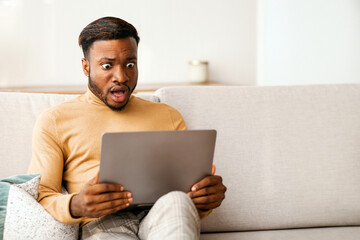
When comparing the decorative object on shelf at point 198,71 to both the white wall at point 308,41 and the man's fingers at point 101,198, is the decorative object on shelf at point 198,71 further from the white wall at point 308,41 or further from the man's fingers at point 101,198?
the man's fingers at point 101,198

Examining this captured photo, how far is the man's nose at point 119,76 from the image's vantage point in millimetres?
1421

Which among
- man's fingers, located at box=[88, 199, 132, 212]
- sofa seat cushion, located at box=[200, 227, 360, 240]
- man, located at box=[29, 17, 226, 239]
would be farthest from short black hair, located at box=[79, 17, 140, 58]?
sofa seat cushion, located at box=[200, 227, 360, 240]

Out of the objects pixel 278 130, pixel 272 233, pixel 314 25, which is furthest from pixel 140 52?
pixel 272 233

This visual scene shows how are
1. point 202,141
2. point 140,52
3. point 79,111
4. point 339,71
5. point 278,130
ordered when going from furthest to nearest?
point 140,52
point 339,71
point 278,130
point 79,111
point 202,141

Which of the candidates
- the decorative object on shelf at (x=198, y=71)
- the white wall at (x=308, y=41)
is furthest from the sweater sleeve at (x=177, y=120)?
the decorative object on shelf at (x=198, y=71)

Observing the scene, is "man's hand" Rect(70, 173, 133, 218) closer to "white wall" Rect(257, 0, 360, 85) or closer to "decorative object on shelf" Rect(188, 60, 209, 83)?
"white wall" Rect(257, 0, 360, 85)

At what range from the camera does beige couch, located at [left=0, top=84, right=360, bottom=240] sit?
1.69 metres

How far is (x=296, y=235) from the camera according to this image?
1631 millimetres

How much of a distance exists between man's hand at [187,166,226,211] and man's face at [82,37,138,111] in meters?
0.41

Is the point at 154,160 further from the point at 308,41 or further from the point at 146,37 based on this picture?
the point at 146,37

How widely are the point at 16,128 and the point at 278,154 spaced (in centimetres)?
101

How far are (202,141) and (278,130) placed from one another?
65cm

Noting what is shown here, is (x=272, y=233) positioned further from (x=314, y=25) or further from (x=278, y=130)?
(x=314, y=25)

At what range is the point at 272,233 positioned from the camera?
1658 mm
